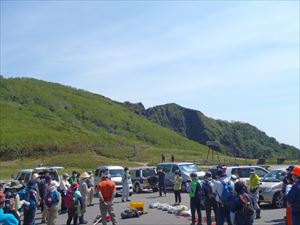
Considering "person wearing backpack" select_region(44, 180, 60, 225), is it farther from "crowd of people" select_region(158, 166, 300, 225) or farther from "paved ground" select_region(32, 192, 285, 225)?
"crowd of people" select_region(158, 166, 300, 225)

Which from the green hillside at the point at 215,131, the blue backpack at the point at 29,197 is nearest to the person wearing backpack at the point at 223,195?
the blue backpack at the point at 29,197

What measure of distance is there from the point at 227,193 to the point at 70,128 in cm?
8308

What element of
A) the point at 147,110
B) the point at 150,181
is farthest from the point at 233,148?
the point at 150,181

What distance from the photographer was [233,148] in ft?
573

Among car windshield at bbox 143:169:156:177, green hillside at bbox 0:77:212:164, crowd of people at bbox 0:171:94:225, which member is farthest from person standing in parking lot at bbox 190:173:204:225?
green hillside at bbox 0:77:212:164

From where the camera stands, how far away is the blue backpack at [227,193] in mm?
14141

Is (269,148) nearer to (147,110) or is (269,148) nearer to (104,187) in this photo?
(147,110)

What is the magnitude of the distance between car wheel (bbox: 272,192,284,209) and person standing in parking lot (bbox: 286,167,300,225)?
33.8ft

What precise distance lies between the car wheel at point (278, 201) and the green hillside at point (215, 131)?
5892 inches

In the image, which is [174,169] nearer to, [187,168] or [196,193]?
[187,168]

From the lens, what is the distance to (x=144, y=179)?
33.1 m

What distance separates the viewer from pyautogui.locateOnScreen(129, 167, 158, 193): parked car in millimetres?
32719

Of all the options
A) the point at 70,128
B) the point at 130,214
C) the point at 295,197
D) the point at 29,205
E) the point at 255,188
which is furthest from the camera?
the point at 70,128

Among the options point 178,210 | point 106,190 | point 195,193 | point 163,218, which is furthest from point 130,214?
point 195,193
